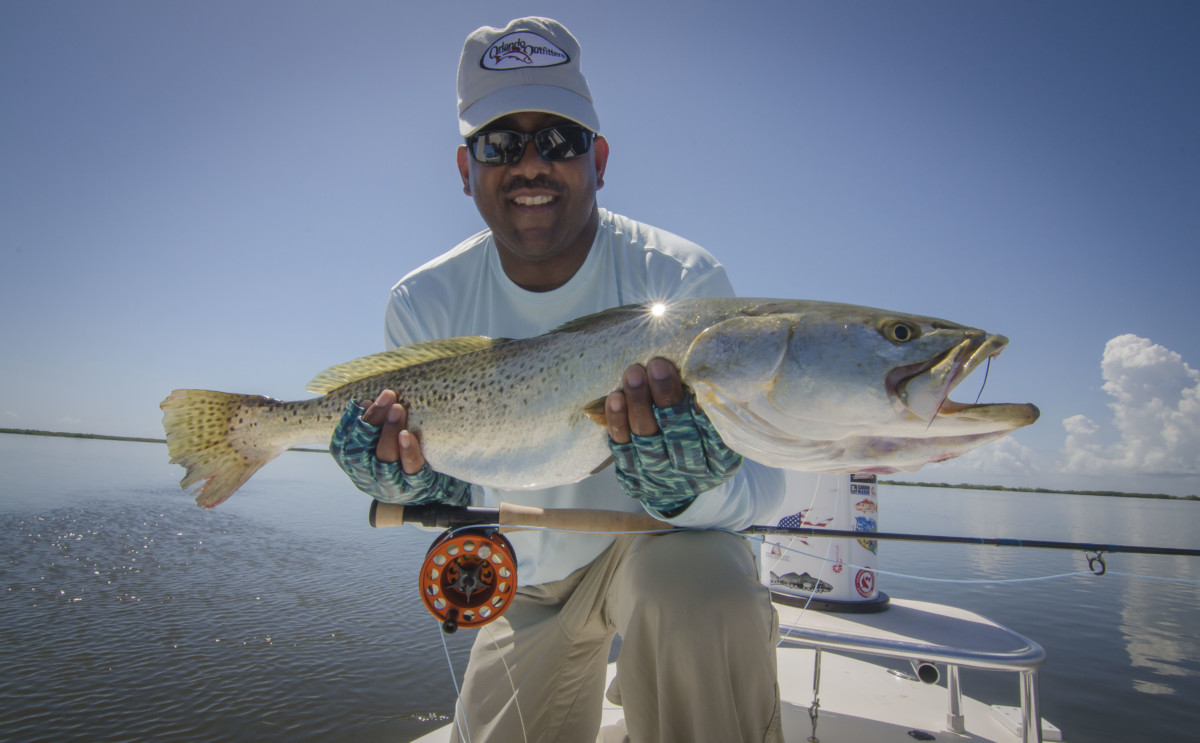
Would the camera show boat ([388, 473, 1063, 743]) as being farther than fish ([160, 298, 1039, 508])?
Yes

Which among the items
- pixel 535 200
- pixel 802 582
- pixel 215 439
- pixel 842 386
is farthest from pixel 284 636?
pixel 842 386

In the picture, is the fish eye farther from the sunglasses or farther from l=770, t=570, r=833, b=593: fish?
l=770, t=570, r=833, b=593: fish

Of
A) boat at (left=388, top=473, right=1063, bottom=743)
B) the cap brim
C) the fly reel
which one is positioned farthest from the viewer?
boat at (left=388, top=473, right=1063, bottom=743)

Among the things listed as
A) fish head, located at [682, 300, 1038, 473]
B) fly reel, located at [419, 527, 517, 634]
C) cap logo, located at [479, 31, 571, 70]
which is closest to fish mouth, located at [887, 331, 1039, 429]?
fish head, located at [682, 300, 1038, 473]

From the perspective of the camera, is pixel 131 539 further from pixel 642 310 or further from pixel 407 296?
pixel 642 310

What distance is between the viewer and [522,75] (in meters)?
3.36

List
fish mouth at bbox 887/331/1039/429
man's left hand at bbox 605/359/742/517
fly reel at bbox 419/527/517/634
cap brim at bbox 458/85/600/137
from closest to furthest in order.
Result: fish mouth at bbox 887/331/1039/429, man's left hand at bbox 605/359/742/517, fly reel at bbox 419/527/517/634, cap brim at bbox 458/85/600/137

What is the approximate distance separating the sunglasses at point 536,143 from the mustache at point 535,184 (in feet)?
0.39

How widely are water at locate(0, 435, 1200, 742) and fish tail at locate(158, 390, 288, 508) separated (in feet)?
17.0

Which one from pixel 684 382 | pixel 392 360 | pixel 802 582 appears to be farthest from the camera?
pixel 802 582

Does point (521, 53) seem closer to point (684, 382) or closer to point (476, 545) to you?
point (684, 382)

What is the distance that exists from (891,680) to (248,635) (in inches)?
364

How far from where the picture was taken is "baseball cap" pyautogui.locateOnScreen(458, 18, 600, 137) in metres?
3.30

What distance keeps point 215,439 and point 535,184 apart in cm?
228
